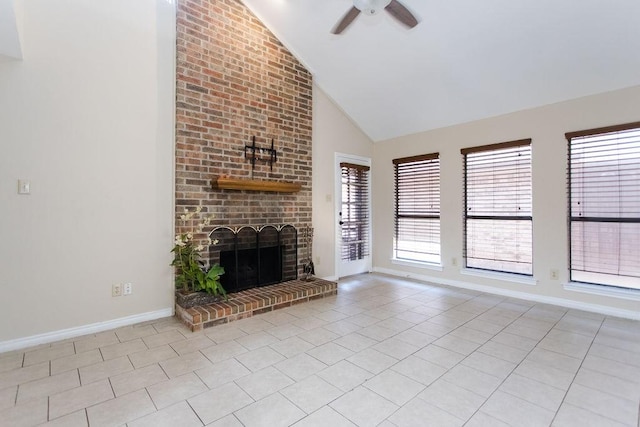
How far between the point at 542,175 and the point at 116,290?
4.96 metres

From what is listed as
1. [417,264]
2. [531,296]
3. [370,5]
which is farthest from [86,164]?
[531,296]

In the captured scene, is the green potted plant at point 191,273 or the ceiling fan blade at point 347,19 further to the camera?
the green potted plant at point 191,273

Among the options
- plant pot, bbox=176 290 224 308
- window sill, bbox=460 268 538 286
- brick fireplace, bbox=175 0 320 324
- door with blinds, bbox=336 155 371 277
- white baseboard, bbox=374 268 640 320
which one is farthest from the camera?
door with blinds, bbox=336 155 371 277

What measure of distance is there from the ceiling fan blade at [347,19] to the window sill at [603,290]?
380 cm

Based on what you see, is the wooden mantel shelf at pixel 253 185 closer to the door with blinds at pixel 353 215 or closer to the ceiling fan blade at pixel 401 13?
the door with blinds at pixel 353 215

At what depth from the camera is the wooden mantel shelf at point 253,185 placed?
11.9 ft

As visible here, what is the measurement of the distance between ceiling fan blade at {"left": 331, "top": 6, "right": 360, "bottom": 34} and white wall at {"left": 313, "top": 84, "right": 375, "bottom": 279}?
1716 mm

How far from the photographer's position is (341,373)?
226 cm

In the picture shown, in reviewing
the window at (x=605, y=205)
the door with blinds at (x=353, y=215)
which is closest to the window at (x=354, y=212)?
the door with blinds at (x=353, y=215)

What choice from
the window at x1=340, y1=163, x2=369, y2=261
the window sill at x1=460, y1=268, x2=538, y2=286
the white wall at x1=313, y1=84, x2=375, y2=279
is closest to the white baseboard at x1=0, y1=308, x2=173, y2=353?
the white wall at x1=313, y1=84, x2=375, y2=279

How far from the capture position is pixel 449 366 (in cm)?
236

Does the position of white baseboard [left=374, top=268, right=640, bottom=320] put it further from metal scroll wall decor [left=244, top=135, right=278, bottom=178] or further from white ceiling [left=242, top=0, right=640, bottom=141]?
metal scroll wall decor [left=244, top=135, right=278, bottom=178]

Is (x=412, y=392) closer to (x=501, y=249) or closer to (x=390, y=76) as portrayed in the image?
(x=501, y=249)

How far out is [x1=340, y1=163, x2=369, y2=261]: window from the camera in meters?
5.32
